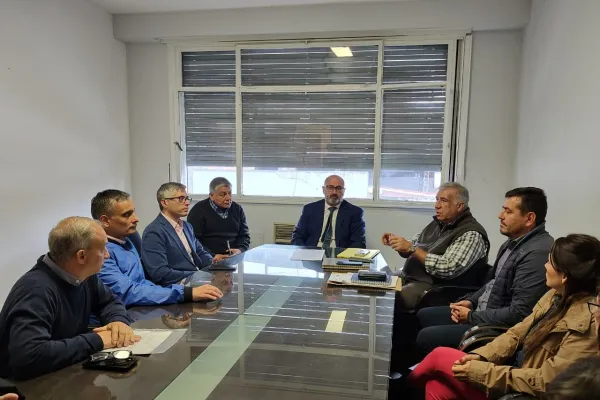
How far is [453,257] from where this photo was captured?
97.3 inches

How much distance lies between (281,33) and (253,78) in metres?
0.55

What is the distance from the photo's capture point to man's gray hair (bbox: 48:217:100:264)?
1422mm

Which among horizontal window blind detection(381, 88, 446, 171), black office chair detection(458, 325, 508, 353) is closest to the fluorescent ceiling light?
horizontal window blind detection(381, 88, 446, 171)

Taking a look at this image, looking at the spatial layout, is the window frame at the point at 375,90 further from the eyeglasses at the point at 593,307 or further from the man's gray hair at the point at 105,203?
the eyeglasses at the point at 593,307

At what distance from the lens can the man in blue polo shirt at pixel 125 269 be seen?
73.9 inches

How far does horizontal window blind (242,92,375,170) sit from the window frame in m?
0.07

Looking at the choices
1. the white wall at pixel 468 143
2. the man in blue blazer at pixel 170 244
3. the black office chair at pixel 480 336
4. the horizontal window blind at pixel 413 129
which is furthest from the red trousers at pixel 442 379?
the horizontal window blind at pixel 413 129

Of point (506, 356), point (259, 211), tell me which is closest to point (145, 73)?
point (259, 211)

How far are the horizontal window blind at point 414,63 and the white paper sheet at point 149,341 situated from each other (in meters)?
3.37

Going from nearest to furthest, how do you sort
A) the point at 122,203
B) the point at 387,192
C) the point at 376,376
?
the point at 376,376, the point at 122,203, the point at 387,192

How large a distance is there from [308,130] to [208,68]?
1.28 meters

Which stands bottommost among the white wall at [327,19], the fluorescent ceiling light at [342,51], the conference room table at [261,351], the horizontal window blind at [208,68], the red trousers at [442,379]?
the red trousers at [442,379]

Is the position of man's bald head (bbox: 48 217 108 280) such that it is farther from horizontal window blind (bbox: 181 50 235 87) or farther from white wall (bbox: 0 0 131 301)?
horizontal window blind (bbox: 181 50 235 87)

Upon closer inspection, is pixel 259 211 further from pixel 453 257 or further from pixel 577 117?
pixel 577 117
